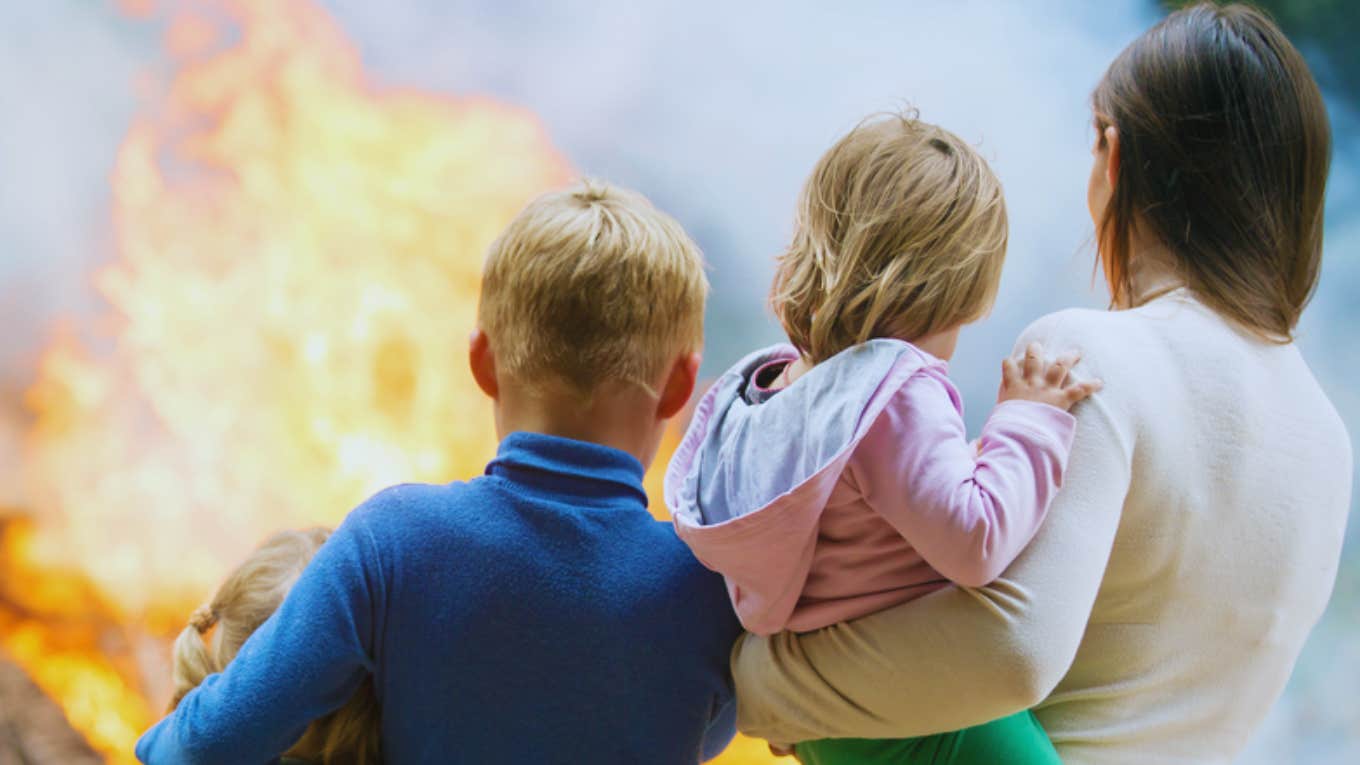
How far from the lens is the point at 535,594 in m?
0.92

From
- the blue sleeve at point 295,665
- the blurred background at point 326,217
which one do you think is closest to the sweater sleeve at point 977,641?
the blue sleeve at point 295,665

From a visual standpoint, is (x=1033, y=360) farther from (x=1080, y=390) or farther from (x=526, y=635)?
(x=526, y=635)

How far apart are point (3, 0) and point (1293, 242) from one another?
171 centimetres

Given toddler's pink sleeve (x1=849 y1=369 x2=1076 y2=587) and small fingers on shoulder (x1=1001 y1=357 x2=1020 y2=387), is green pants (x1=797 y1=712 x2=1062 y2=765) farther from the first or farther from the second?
small fingers on shoulder (x1=1001 y1=357 x2=1020 y2=387)

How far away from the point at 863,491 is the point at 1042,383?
6.5 inches

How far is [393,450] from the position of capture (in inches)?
70.5

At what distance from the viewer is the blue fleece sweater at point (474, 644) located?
900 mm

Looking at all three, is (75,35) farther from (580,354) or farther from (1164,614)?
(1164,614)

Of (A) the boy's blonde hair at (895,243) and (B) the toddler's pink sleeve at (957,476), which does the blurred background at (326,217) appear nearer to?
(A) the boy's blonde hair at (895,243)

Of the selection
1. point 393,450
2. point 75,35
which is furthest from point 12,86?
point 393,450

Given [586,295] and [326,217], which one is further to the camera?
[326,217]

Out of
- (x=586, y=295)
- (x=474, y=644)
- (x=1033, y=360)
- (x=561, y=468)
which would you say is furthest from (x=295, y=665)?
(x=1033, y=360)

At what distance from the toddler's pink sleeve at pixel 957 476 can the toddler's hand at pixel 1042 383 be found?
0.04ft

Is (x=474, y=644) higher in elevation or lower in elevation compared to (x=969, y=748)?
higher
